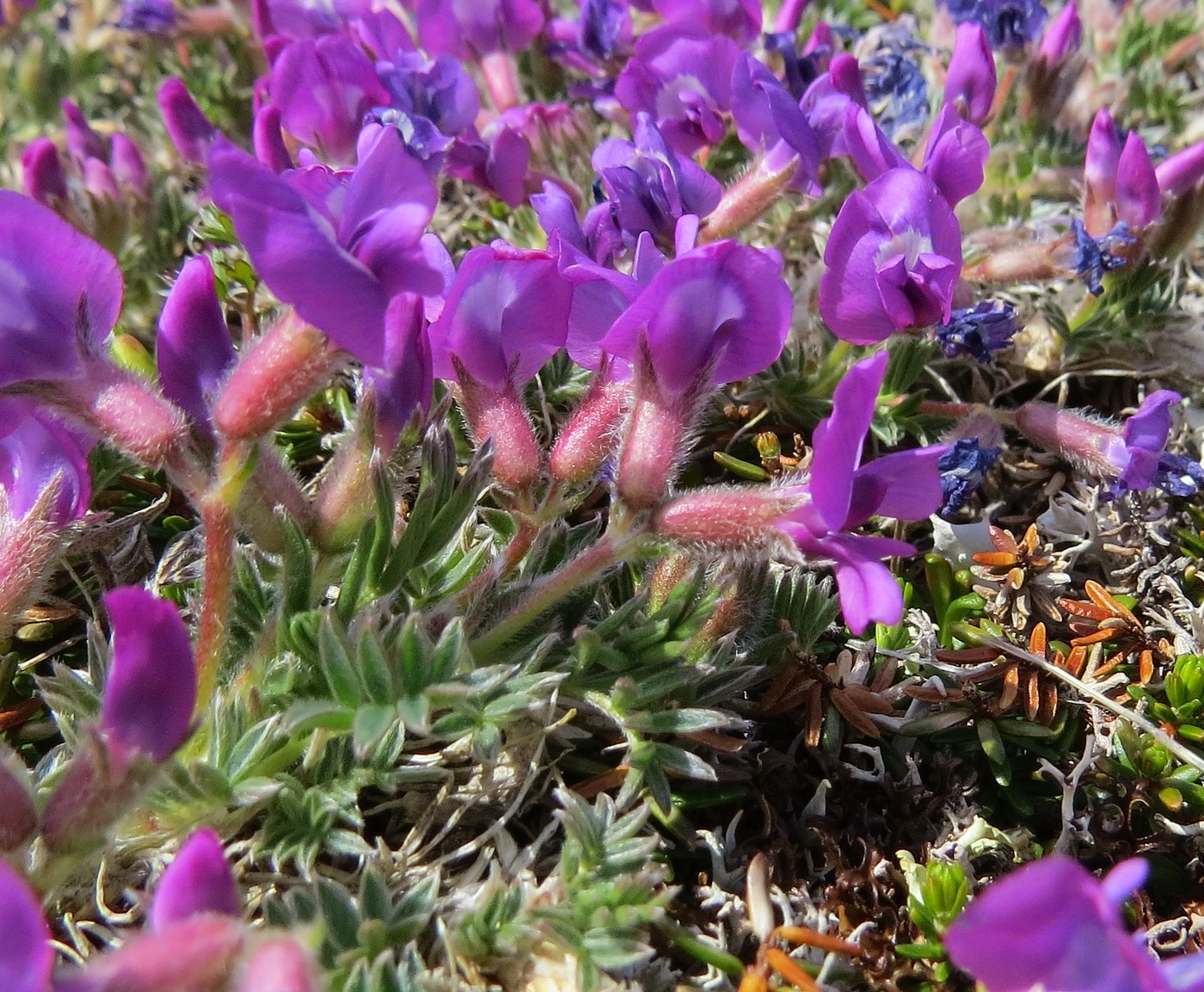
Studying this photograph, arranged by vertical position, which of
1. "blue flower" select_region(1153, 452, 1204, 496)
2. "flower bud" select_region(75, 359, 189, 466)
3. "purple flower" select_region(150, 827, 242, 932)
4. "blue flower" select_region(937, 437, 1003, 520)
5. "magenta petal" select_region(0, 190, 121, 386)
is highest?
"magenta petal" select_region(0, 190, 121, 386)

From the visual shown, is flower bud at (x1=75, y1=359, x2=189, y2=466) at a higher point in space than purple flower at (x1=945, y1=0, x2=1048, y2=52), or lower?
higher

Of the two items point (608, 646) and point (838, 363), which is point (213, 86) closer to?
point (838, 363)

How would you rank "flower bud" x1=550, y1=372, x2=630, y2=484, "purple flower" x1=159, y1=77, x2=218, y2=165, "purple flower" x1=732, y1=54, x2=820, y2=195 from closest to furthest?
"flower bud" x1=550, y1=372, x2=630, y2=484 → "purple flower" x1=732, y1=54, x2=820, y2=195 → "purple flower" x1=159, y1=77, x2=218, y2=165

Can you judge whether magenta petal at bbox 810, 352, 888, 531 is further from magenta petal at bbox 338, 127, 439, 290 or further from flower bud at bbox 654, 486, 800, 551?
magenta petal at bbox 338, 127, 439, 290

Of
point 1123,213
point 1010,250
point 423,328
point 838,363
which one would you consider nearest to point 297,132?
point 423,328

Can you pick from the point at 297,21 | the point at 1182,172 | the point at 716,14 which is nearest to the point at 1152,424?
the point at 1182,172

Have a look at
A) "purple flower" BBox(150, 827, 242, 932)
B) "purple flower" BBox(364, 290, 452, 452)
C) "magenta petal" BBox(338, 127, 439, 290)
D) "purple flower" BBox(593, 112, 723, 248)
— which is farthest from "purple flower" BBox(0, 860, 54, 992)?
"purple flower" BBox(593, 112, 723, 248)

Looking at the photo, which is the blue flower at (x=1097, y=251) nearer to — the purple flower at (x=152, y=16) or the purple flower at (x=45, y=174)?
the purple flower at (x=45, y=174)
